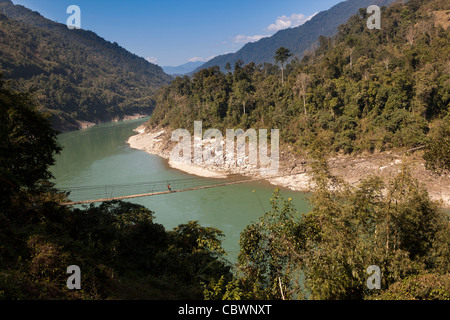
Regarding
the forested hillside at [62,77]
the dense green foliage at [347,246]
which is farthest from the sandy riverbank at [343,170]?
the forested hillside at [62,77]

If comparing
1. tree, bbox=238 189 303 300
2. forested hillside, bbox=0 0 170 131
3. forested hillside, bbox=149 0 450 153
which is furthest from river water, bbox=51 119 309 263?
forested hillside, bbox=0 0 170 131

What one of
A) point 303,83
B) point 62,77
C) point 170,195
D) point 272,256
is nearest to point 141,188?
point 170,195

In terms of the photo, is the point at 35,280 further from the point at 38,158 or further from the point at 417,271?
the point at 417,271

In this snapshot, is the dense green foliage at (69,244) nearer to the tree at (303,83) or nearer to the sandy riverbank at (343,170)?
the sandy riverbank at (343,170)

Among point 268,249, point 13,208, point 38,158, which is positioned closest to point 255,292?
point 268,249

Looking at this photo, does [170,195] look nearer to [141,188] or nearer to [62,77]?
[141,188]

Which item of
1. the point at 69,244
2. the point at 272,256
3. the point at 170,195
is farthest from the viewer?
the point at 170,195
